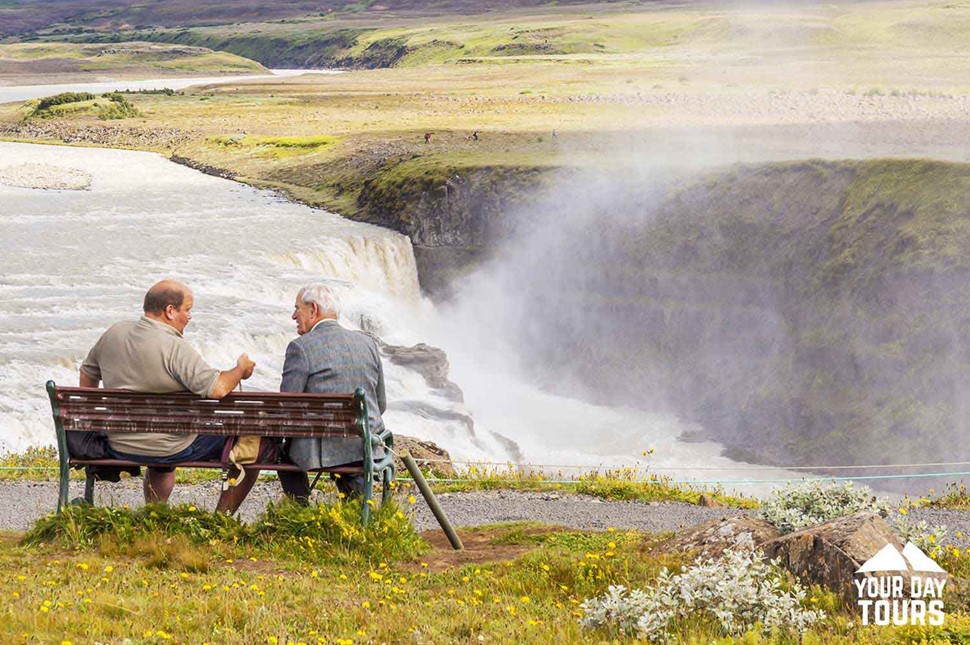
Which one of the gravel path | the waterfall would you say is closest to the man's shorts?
the gravel path

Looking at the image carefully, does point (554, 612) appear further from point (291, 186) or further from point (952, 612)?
point (291, 186)

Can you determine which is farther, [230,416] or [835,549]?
[230,416]

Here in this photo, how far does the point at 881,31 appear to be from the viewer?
140m

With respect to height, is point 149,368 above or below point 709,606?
above

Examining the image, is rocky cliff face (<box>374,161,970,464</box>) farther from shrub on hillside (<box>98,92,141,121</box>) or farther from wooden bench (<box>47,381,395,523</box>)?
shrub on hillside (<box>98,92,141,121</box>)

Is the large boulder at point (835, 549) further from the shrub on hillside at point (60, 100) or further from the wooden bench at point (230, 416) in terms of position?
the shrub on hillside at point (60, 100)

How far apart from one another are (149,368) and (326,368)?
1.40 m

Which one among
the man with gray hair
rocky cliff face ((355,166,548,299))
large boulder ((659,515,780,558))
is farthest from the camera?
rocky cliff face ((355,166,548,299))

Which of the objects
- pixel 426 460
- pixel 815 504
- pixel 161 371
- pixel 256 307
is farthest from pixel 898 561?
pixel 256 307

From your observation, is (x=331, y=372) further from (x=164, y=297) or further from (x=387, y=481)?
(x=164, y=297)

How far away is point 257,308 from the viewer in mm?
30281

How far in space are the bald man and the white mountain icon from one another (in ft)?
15.5

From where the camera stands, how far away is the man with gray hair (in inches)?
348

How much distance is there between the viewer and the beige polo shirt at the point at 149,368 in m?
8.64
